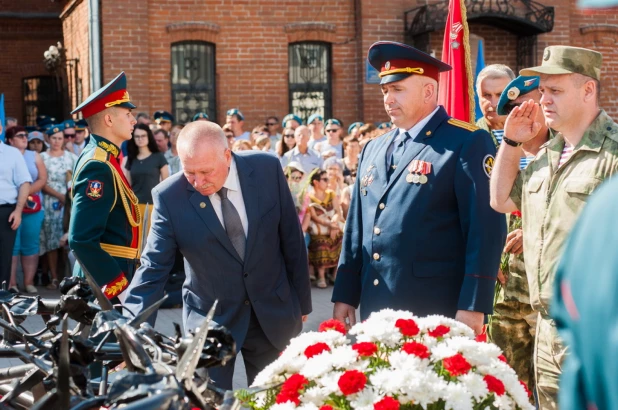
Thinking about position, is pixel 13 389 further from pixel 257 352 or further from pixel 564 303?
pixel 257 352

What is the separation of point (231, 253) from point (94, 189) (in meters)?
1.31

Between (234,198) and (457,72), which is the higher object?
(457,72)

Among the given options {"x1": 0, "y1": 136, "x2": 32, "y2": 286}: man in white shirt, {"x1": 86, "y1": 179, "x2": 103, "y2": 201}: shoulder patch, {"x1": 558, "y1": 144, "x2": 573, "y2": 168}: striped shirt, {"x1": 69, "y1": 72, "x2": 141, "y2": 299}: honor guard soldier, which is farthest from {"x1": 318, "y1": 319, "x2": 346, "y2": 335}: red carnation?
{"x1": 0, "y1": 136, "x2": 32, "y2": 286}: man in white shirt

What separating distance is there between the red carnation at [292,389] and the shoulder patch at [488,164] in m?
1.88

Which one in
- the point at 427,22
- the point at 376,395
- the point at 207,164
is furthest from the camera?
the point at 427,22

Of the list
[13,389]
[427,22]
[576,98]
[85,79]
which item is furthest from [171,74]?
[13,389]

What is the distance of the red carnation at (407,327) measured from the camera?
3066mm

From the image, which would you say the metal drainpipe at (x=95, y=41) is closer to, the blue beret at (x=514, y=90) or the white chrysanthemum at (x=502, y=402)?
the blue beret at (x=514, y=90)

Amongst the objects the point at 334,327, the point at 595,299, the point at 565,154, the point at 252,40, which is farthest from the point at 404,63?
the point at 252,40

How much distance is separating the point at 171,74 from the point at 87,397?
57.4ft

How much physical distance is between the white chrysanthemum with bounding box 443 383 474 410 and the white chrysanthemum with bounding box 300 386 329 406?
1.12 feet

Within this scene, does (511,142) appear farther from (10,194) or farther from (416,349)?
(10,194)

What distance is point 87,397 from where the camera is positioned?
226 cm

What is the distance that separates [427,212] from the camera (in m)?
4.46
